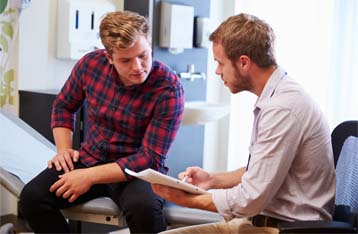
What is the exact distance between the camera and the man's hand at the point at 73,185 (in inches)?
68.9

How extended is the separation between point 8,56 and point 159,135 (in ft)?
4.27

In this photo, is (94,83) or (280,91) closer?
(280,91)

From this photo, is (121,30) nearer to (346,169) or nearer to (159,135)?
(159,135)

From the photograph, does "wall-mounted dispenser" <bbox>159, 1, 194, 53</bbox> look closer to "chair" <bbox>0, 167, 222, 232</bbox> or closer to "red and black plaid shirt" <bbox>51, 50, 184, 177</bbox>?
"red and black plaid shirt" <bbox>51, 50, 184, 177</bbox>

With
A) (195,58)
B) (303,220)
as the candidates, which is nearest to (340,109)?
(195,58)

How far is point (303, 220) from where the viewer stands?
1390mm

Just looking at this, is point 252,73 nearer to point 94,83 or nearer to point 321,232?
point 321,232

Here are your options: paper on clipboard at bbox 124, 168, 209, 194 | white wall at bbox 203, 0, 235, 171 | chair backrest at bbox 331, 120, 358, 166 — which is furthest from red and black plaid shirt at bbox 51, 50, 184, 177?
white wall at bbox 203, 0, 235, 171

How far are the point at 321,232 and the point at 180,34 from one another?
2.13 metres

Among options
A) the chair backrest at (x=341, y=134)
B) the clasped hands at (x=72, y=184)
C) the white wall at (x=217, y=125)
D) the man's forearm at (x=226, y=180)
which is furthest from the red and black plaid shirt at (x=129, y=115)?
the white wall at (x=217, y=125)

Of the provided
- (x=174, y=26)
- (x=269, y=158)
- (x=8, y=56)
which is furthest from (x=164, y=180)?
(x=174, y=26)

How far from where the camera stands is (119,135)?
6.15ft

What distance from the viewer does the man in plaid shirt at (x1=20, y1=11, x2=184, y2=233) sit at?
175 centimetres

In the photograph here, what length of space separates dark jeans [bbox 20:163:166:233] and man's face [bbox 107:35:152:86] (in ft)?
1.22
